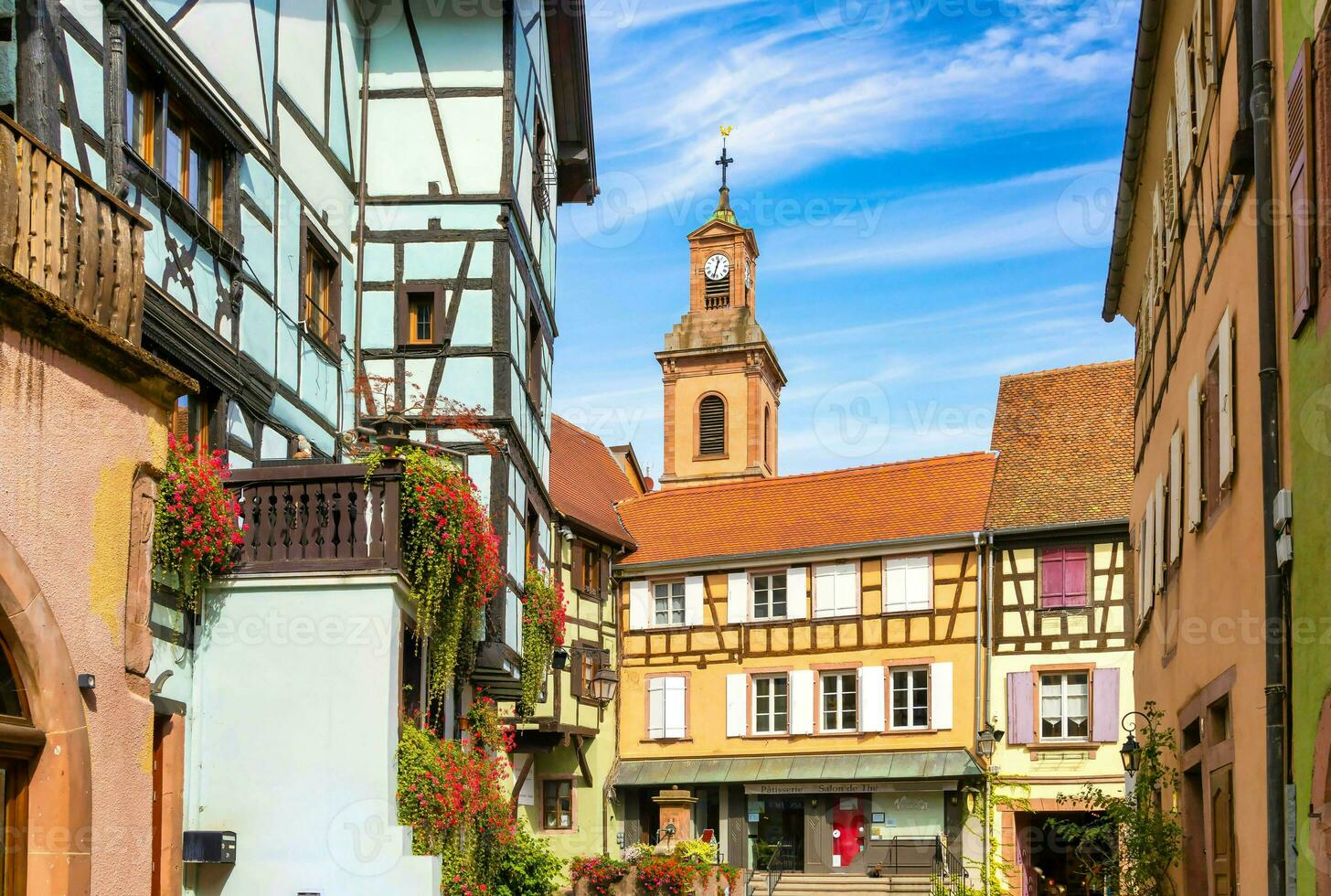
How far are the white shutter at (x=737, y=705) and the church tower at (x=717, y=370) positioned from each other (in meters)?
19.3

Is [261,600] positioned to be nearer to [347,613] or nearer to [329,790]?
[347,613]

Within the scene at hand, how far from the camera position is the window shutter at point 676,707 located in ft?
107

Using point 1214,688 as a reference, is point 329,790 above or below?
below

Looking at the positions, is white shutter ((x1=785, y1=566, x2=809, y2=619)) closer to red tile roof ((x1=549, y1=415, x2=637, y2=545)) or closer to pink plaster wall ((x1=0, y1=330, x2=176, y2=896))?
red tile roof ((x1=549, y1=415, x2=637, y2=545))

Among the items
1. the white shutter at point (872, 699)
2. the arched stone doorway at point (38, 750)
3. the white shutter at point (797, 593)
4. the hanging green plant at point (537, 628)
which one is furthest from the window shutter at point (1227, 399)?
the white shutter at point (797, 593)

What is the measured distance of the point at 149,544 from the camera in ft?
25.1

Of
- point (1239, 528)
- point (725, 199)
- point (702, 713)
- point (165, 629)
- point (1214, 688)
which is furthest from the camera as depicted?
point (725, 199)

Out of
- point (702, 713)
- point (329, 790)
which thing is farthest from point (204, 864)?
point (702, 713)

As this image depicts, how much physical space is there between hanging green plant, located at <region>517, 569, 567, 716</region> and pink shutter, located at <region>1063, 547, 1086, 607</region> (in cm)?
1257

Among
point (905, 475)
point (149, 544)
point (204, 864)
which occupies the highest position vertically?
point (905, 475)

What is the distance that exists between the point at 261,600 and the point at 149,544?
14.2 ft

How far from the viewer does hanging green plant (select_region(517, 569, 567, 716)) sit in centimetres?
1841

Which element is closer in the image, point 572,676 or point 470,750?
point 470,750

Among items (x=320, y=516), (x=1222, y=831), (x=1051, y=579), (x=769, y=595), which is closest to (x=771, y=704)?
(x=769, y=595)
